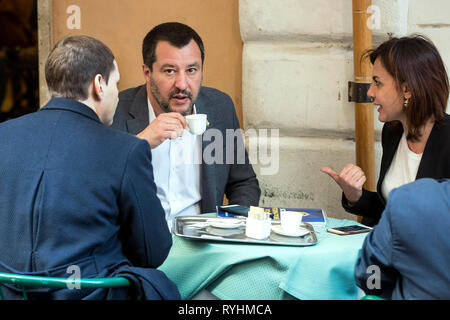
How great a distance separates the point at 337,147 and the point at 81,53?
184 centimetres

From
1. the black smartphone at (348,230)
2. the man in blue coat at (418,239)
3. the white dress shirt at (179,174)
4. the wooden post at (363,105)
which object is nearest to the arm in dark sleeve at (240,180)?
the white dress shirt at (179,174)

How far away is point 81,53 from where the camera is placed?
1812 mm

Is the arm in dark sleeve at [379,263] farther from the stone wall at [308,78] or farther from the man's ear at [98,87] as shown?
the stone wall at [308,78]

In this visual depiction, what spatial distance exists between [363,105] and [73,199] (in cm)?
190

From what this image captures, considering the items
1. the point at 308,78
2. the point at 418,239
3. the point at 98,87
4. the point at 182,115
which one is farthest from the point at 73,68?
the point at 308,78

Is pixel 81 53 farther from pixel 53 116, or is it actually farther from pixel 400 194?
pixel 400 194

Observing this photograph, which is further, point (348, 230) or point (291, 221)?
point (348, 230)

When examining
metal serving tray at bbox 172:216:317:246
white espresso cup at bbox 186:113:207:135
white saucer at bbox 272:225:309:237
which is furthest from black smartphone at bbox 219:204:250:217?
white espresso cup at bbox 186:113:207:135

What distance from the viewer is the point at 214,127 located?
2.93m

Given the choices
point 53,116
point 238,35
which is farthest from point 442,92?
point 53,116

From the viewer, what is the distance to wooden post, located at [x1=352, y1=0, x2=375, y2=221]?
2977 millimetres

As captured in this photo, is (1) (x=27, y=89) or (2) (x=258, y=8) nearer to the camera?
(2) (x=258, y=8)

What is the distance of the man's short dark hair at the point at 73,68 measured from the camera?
1.79m

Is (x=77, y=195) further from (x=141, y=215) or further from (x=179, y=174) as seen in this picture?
(x=179, y=174)
